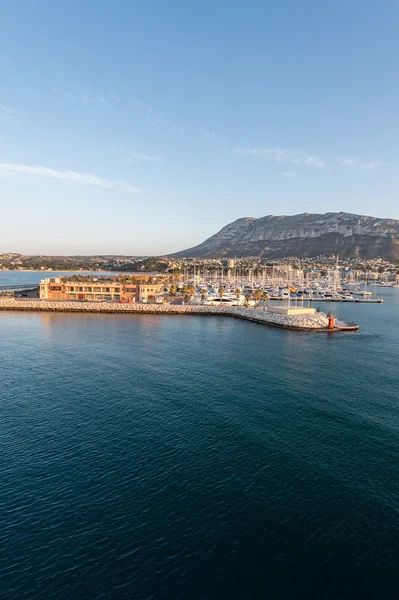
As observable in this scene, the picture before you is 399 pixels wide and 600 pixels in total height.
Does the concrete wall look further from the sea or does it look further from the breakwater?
the sea

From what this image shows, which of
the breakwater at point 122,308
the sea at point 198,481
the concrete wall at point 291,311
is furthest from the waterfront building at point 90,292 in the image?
the sea at point 198,481

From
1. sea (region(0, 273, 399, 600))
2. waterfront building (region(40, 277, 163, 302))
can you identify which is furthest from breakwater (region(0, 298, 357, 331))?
sea (region(0, 273, 399, 600))

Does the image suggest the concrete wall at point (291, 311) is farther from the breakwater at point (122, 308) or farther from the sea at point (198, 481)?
the sea at point (198, 481)

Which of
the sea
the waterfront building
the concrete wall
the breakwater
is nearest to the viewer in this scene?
the sea

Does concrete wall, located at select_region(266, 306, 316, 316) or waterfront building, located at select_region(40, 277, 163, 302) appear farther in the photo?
waterfront building, located at select_region(40, 277, 163, 302)

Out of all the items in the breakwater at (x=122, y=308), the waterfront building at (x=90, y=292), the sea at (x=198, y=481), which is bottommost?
the sea at (x=198, y=481)

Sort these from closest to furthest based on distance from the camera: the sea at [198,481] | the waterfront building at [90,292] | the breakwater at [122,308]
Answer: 1. the sea at [198,481]
2. the breakwater at [122,308]
3. the waterfront building at [90,292]

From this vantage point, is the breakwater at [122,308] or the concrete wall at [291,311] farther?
the breakwater at [122,308]

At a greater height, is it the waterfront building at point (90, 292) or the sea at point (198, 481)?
the waterfront building at point (90, 292)

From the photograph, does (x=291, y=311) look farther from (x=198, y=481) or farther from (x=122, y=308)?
(x=198, y=481)
